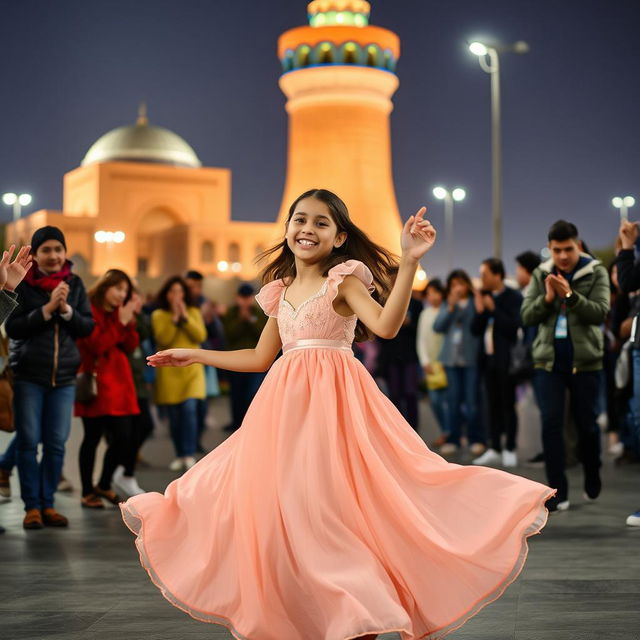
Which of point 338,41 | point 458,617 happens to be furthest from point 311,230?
point 338,41

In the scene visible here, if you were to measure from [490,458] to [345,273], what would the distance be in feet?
21.3

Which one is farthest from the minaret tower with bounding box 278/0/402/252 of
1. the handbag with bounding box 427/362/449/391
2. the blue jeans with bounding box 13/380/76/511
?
the blue jeans with bounding box 13/380/76/511

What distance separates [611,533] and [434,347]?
5.52 meters

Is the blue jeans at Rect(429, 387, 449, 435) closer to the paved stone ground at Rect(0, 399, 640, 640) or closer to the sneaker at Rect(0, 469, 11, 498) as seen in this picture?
the paved stone ground at Rect(0, 399, 640, 640)

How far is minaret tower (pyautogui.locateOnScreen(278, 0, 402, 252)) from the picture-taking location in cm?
4569

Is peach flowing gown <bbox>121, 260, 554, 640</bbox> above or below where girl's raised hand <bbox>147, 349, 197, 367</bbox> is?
below

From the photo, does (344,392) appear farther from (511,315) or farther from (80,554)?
(511,315)

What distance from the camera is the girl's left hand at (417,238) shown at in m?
3.96

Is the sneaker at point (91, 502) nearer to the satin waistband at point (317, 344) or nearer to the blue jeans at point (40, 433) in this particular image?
the blue jeans at point (40, 433)

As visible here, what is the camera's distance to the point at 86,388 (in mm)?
7910

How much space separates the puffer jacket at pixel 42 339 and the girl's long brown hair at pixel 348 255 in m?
2.81

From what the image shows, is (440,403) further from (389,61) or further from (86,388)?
(389,61)

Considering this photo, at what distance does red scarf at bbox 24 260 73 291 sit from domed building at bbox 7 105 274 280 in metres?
52.4

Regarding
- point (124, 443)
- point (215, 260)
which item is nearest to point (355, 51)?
point (215, 260)
